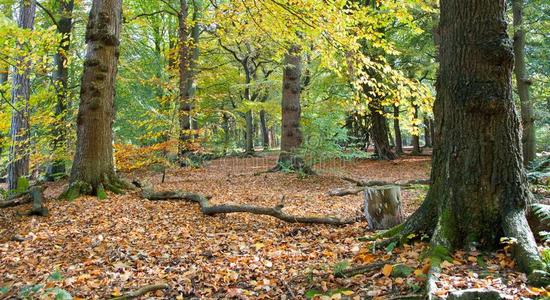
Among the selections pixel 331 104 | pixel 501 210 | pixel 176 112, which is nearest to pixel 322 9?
pixel 501 210

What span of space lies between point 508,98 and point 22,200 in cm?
762

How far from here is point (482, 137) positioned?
3463mm

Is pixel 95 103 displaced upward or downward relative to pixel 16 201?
upward

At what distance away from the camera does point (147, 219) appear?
20.2 feet

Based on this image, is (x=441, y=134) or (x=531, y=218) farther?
(x=441, y=134)

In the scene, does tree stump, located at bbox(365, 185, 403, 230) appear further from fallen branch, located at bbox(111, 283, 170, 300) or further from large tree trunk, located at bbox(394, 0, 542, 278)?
fallen branch, located at bbox(111, 283, 170, 300)

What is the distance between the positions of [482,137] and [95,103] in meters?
6.57

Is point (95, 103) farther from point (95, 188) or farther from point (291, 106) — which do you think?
point (291, 106)

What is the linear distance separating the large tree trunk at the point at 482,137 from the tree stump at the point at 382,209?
4.92 feet

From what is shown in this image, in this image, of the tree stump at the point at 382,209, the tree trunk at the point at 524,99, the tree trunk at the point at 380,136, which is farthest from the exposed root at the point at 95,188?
the tree trunk at the point at 380,136

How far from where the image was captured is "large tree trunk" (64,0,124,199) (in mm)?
7254

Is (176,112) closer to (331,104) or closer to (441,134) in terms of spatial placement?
(331,104)

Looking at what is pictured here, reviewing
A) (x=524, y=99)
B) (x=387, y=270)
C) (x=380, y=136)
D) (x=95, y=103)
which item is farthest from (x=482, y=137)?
(x=380, y=136)

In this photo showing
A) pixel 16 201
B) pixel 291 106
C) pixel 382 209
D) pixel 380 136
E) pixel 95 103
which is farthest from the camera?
pixel 380 136
